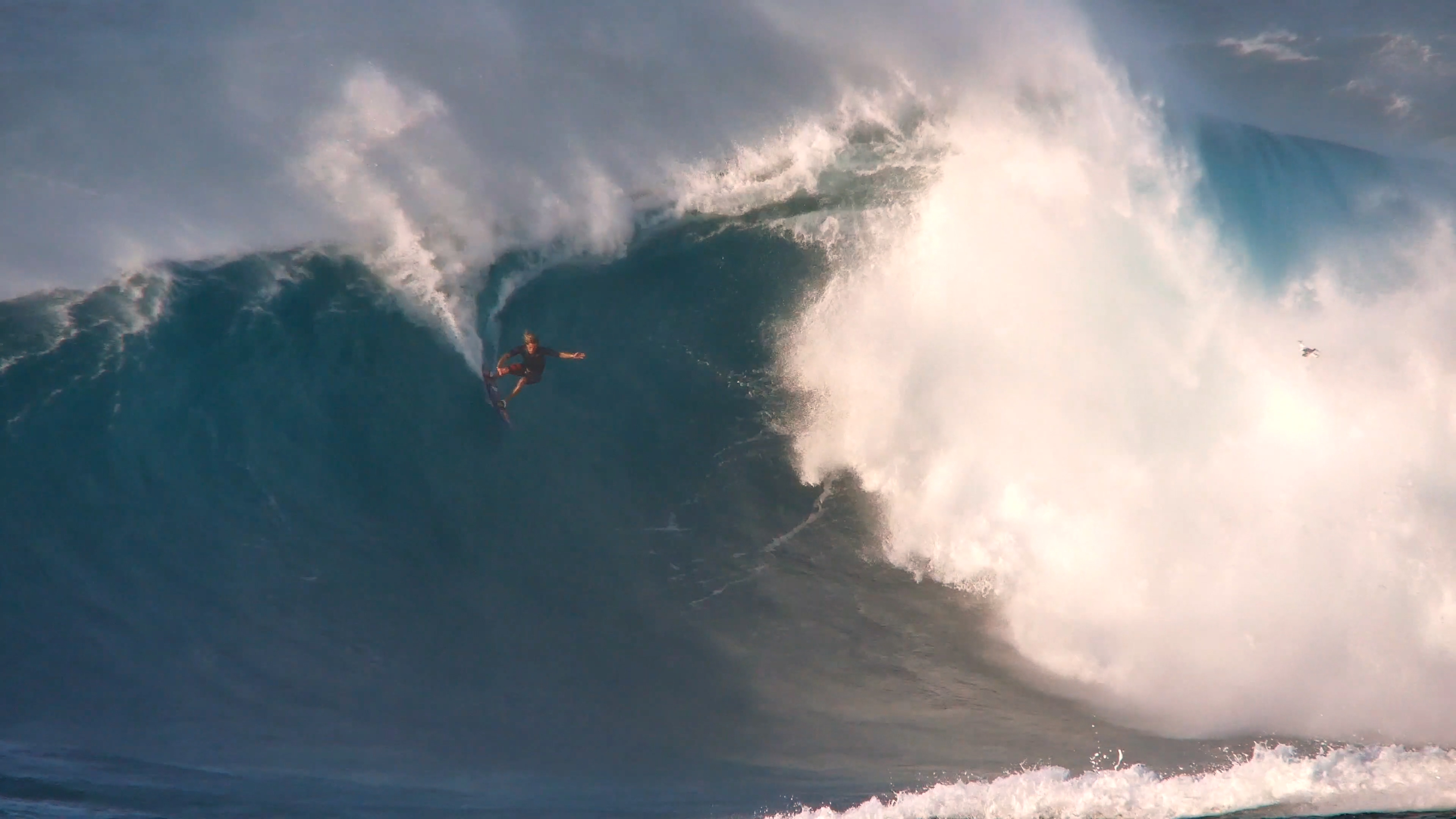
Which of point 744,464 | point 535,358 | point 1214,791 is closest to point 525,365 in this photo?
point 535,358

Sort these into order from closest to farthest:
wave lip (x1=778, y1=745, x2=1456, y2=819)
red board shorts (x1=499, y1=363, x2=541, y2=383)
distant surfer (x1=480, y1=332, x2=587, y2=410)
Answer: wave lip (x1=778, y1=745, x2=1456, y2=819) → distant surfer (x1=480, y1=332, x2=587, y2=410) → red board shorts (x1=499, y1=363, x2=541, y2=383)

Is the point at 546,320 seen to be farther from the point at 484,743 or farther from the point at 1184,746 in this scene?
the point at 1184,746

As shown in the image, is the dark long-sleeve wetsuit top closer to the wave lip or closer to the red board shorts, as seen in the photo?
the red board shorts

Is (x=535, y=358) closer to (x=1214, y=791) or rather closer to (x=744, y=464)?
(x=744, y=464)

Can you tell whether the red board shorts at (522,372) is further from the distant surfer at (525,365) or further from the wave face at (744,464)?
the wave face at (744,464)

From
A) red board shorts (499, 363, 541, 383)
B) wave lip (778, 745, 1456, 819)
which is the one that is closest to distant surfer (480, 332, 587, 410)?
red board shorts (499, 363, 541, 383)
